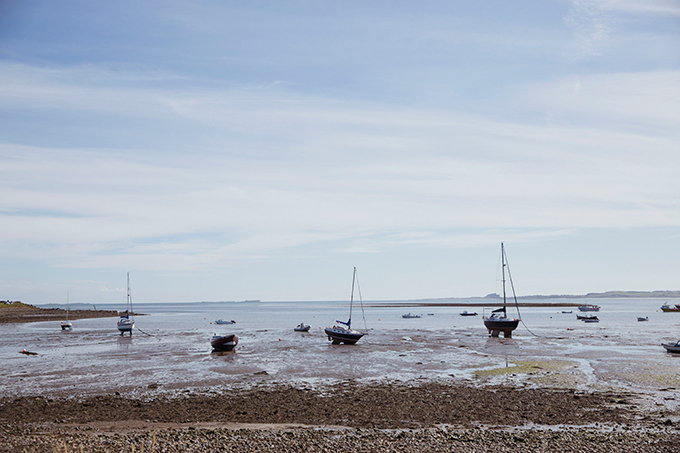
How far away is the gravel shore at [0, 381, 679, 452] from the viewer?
1477 cm

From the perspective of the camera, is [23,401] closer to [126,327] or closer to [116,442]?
[116,442]

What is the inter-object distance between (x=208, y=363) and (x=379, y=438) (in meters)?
23.9

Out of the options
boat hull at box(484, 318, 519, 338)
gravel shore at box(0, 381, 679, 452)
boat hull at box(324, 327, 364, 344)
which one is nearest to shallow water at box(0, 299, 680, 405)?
boat hull at box(324, 327, 364, 344)

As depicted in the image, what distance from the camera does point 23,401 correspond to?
22031mm

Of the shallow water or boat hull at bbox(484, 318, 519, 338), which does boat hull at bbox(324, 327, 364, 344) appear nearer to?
the shallow water

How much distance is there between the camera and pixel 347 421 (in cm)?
1822

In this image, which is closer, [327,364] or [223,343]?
[327,364]

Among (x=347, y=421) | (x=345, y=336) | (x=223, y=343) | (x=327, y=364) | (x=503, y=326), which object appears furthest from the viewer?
(x=503, y=326)

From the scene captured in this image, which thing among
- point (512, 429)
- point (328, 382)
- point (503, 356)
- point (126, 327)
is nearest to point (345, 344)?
point (503, 356)

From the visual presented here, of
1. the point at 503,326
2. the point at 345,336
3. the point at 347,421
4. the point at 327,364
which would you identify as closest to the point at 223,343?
the point at 345,336

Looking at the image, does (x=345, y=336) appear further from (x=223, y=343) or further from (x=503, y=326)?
(x=503, y=326)

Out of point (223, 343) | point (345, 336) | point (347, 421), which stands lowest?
point (345, 336)

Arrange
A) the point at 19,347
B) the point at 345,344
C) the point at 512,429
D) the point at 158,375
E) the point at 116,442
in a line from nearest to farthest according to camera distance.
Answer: the point at 116,442 → the point at 512,429 → the point at 158,375 → the point at 19,347 → the point at 345,344

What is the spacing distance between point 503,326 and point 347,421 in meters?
46.2
